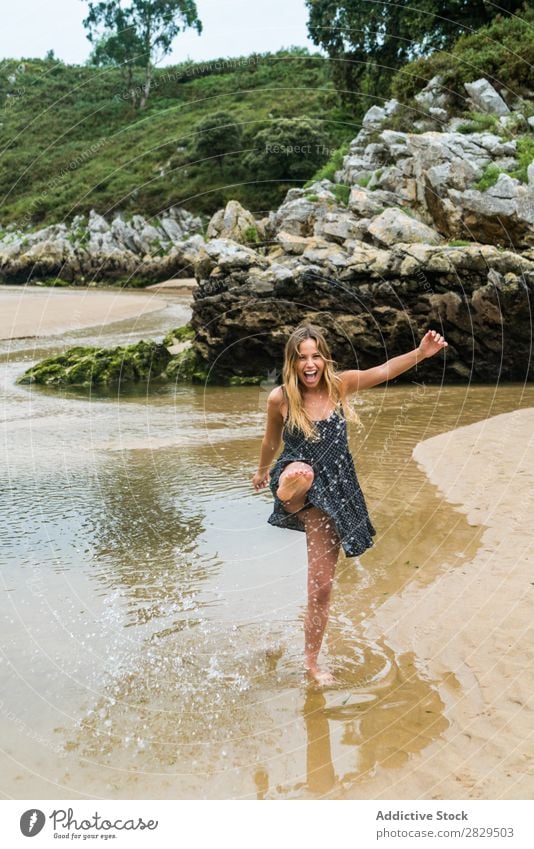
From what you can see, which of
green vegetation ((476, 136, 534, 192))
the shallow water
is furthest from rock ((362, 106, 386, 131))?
the shallow water

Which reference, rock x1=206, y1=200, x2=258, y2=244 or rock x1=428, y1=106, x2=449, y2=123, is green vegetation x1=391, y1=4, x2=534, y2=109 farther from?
rock x1=206, y1=200, x2=258, y2=244

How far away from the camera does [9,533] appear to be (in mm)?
7426

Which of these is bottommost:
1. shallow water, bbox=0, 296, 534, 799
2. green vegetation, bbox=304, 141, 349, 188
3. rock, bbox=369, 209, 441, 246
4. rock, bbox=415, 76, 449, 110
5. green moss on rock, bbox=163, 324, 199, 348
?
shallow water, bbox=0, 296, 534, 799

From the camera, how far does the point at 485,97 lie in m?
20.5

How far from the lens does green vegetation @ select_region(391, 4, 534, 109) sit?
22172mm

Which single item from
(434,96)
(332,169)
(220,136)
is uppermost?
(220,136)

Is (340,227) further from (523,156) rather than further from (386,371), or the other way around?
(386,371)

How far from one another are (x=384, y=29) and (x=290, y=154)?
6.61m

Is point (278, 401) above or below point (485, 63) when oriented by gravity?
below

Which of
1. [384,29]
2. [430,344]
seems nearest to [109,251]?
[384,29]

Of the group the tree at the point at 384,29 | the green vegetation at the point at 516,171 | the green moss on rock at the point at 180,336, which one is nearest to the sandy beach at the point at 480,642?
the green vegetation at the point at 516,171
